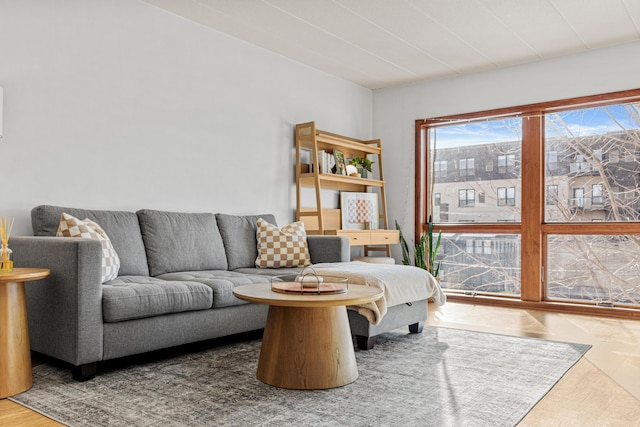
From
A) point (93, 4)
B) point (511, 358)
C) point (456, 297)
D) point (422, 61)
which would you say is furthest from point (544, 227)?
point (93, 4)

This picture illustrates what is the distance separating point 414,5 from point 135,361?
2937 mm

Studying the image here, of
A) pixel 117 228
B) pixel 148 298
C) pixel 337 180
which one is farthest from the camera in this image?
pixel 337 180

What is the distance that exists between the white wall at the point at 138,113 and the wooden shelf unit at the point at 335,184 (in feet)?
0.45

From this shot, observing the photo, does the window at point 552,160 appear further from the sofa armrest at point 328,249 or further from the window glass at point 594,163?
the sofa armrest at point 328,249

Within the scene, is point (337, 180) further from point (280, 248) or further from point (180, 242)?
point (180, 242)

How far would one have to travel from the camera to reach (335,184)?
5.48 metres

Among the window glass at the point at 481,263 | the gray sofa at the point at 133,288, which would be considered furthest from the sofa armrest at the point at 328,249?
the window glass at the point at 481,263

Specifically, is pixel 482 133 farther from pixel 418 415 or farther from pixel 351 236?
pixel 418 415

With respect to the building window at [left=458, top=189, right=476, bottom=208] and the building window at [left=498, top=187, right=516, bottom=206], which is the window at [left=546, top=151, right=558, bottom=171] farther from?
the building window at [left=458, top=189, right=476, bottom=208]

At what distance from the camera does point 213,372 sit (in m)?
2.60

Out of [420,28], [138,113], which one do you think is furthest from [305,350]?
[420,28]

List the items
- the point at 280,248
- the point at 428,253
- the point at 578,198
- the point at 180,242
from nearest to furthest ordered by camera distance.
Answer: the point at 180,242 < the point at 280,248 < the point at 578,198 < the point at 428,253

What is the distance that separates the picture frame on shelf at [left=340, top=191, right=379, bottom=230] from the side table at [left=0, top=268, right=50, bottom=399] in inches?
138

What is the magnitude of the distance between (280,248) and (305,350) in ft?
5.63
